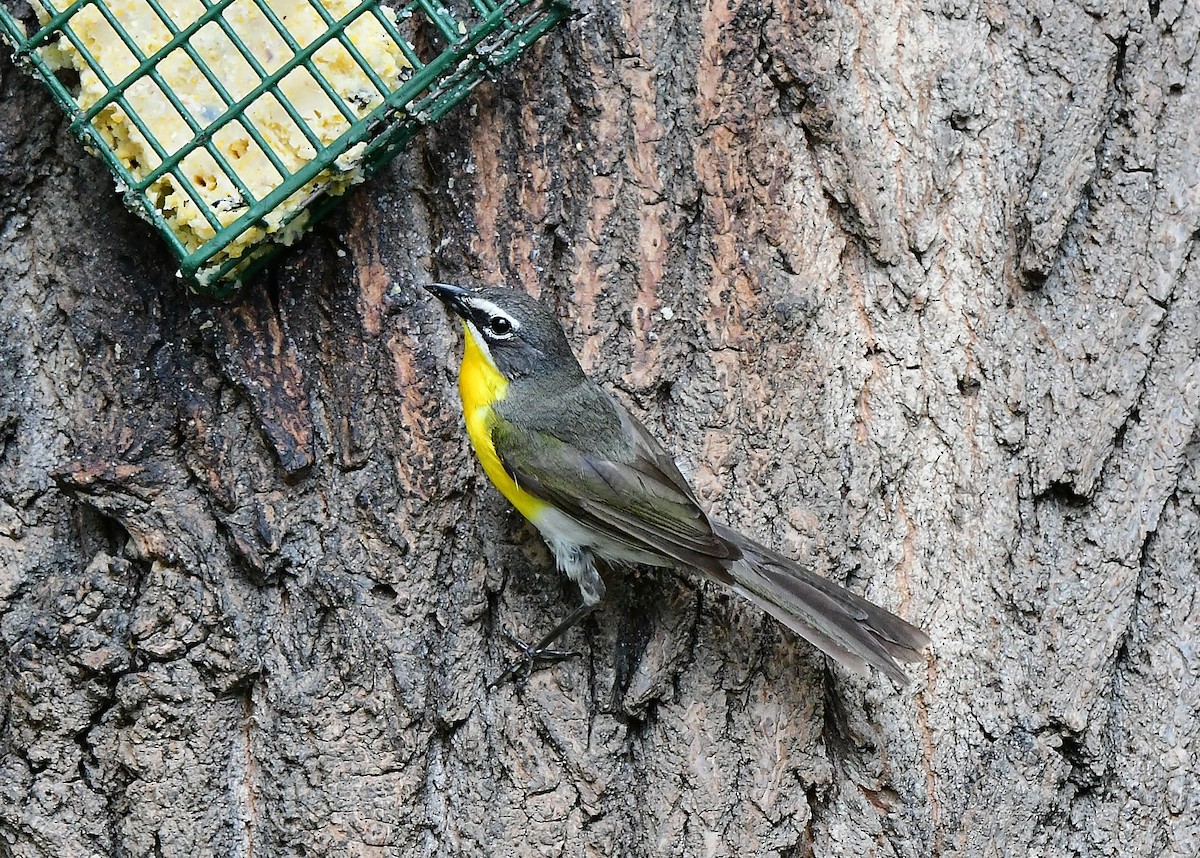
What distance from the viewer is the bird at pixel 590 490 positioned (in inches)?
137

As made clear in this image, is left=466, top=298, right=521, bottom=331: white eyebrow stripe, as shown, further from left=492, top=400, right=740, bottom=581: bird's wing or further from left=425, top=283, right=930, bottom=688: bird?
left=492, top=400, right=740, bottom=581: bird's wing

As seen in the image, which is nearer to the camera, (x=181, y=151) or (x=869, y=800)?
(x=181, y=151)

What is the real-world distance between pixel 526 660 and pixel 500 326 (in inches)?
40.0

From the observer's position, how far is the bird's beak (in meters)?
3.46

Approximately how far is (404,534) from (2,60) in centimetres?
196

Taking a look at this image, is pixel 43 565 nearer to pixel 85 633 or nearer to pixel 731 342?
pixel 85 633

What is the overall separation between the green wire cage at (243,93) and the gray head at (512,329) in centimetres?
50

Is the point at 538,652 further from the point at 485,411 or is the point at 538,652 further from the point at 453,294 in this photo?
the point at 453,294

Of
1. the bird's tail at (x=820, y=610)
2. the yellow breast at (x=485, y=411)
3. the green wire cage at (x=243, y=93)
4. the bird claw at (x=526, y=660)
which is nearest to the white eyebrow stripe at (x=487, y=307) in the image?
the yellow breast at (x=485, y=411)

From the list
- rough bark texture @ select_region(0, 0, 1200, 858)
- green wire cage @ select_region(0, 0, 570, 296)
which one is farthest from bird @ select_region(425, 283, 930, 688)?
green wire cage @ select_region(0, 0, 570, 296)

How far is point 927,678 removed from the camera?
3.70 m

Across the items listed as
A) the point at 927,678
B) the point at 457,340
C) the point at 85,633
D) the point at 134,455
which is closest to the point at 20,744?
the point at 85,633

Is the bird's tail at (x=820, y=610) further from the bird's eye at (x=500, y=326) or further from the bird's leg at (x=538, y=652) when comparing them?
the bird's eye at (x=500, y=326)

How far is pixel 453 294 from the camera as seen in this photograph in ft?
11.3
